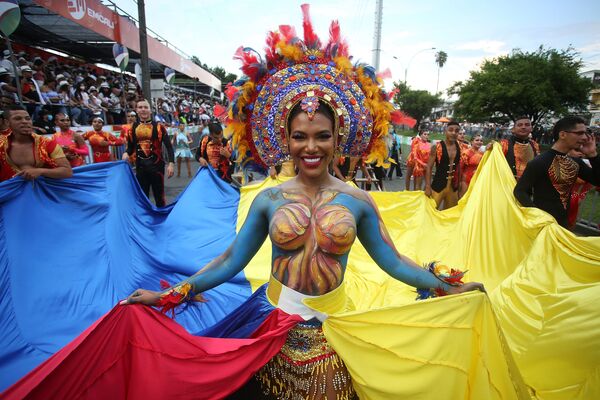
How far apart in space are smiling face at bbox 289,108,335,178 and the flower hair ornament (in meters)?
0.16

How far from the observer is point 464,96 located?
35750 millimetres

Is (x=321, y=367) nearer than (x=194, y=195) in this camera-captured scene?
Yes

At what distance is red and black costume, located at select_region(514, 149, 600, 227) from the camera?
3.68 meters

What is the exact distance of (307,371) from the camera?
5.58 feet

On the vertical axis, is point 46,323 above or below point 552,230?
below

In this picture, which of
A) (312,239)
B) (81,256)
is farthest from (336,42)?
(81,256)

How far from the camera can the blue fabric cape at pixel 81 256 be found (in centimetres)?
285

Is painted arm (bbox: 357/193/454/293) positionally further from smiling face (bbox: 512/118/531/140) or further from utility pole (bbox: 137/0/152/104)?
utility pole (bbox: 137/0/152/104)

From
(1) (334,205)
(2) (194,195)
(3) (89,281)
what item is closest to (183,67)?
(2) (194,195)

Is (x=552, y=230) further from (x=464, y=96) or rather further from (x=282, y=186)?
(x=464, y=96)

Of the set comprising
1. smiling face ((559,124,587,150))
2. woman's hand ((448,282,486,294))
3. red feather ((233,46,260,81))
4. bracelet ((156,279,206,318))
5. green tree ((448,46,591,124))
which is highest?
green tree ((448,46,591,124))

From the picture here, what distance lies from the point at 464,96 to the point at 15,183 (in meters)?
38.6

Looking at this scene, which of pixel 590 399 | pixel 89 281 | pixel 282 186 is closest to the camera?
pixel 590 399

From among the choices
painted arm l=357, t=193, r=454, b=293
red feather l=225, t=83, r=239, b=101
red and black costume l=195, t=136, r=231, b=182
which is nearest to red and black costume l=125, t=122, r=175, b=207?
red and black costume l=195, t=136, r=231, b=182
